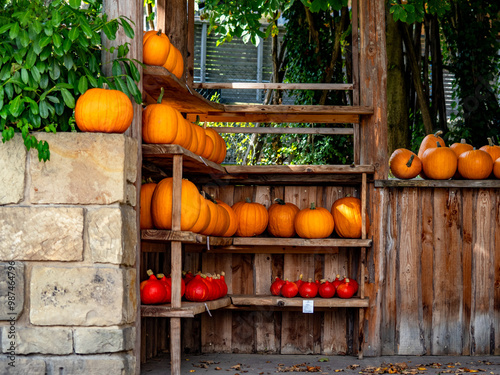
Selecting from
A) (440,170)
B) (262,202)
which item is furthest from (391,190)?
(262,202)

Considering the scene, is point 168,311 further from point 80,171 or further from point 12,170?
point 12,170

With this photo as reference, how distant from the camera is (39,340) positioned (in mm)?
3400

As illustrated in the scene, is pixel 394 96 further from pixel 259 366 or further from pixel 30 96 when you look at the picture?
pixel 30 96

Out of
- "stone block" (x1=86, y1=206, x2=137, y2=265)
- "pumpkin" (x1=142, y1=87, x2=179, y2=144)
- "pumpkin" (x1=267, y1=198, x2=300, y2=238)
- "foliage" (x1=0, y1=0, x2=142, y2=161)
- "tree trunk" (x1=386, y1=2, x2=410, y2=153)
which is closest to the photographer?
"foliage" (x1=0, y1=0, x2=142, y2=161)

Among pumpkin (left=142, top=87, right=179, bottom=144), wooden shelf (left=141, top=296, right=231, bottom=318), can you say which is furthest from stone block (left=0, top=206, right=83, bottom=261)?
pumpkin (left=142, top=87, right=179, bottom=144)

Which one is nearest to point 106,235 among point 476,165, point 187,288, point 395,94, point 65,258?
point 65,258

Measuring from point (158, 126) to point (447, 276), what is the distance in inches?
109

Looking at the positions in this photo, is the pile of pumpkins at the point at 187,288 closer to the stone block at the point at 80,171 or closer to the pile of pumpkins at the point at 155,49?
the stone block at the point at 80,171

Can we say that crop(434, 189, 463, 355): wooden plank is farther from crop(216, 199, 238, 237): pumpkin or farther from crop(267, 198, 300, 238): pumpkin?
crop(216, 199, 238, 237): pumpkin

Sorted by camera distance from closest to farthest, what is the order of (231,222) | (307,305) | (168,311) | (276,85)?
(168,311), (307,305), (231,222), (276,85)

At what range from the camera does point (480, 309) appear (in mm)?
5105

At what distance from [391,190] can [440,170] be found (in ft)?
1.44

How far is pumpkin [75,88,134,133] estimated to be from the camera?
3510 mm

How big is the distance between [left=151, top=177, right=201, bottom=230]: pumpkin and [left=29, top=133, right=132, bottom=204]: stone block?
631 mm
